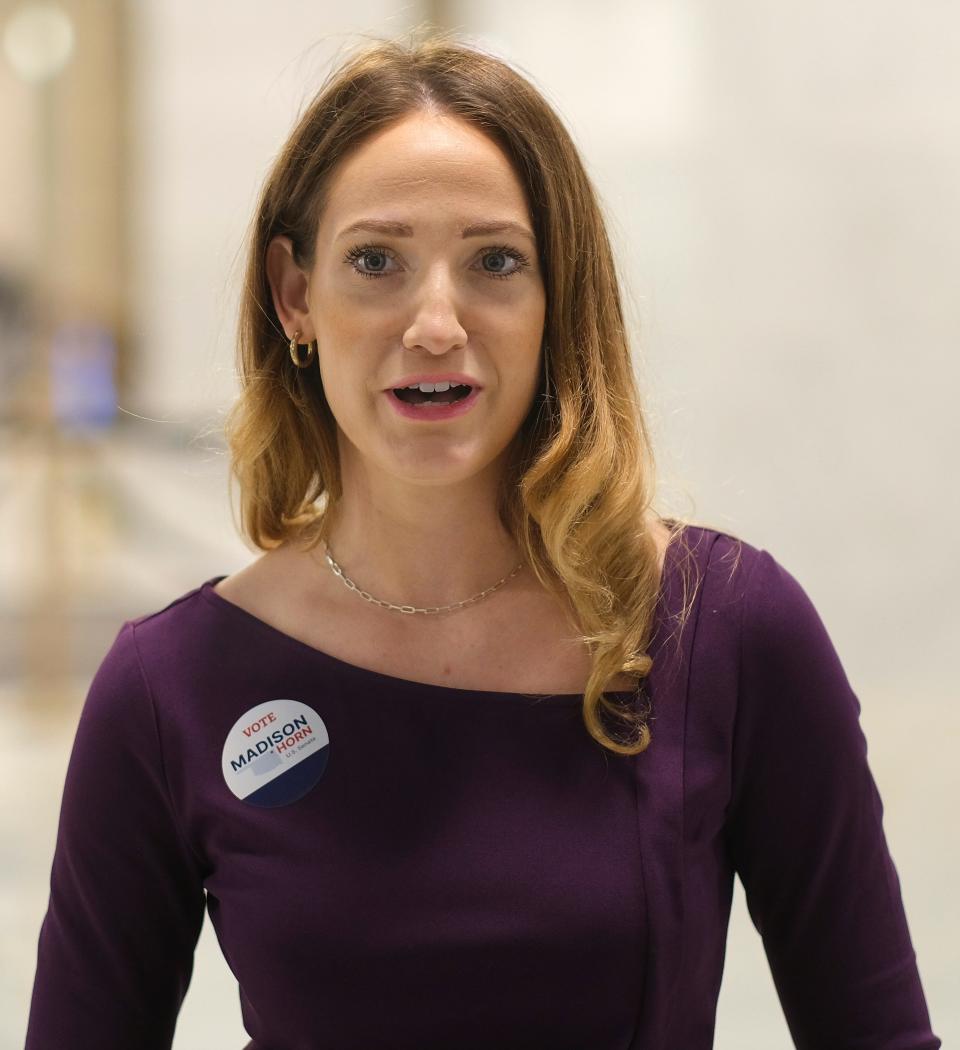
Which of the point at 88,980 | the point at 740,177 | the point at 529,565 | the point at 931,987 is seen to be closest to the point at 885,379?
the point at 740,177

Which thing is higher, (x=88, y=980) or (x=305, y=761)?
(x=305, y=761)

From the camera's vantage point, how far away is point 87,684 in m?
5.91

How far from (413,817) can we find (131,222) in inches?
227

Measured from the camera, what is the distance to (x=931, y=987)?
308 centimetres

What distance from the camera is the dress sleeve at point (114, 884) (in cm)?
166

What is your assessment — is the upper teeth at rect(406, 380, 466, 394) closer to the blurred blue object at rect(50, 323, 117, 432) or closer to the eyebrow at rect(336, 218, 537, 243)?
the eyebrow at rect(336, 218, 537, 243)

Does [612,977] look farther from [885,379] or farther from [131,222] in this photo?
[131,222]

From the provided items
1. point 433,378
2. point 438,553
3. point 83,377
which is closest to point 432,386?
point 433,378

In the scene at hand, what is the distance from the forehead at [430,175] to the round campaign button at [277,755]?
0.55 metres

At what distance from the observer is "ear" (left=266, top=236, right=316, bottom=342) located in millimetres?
1717

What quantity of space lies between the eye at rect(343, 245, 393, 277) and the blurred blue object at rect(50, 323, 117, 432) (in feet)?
18.5

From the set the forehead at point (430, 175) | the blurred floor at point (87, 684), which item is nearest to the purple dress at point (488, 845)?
the forehead at point (430, 175)

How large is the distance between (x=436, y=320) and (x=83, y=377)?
5926 mm

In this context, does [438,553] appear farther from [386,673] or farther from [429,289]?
[429,289]
